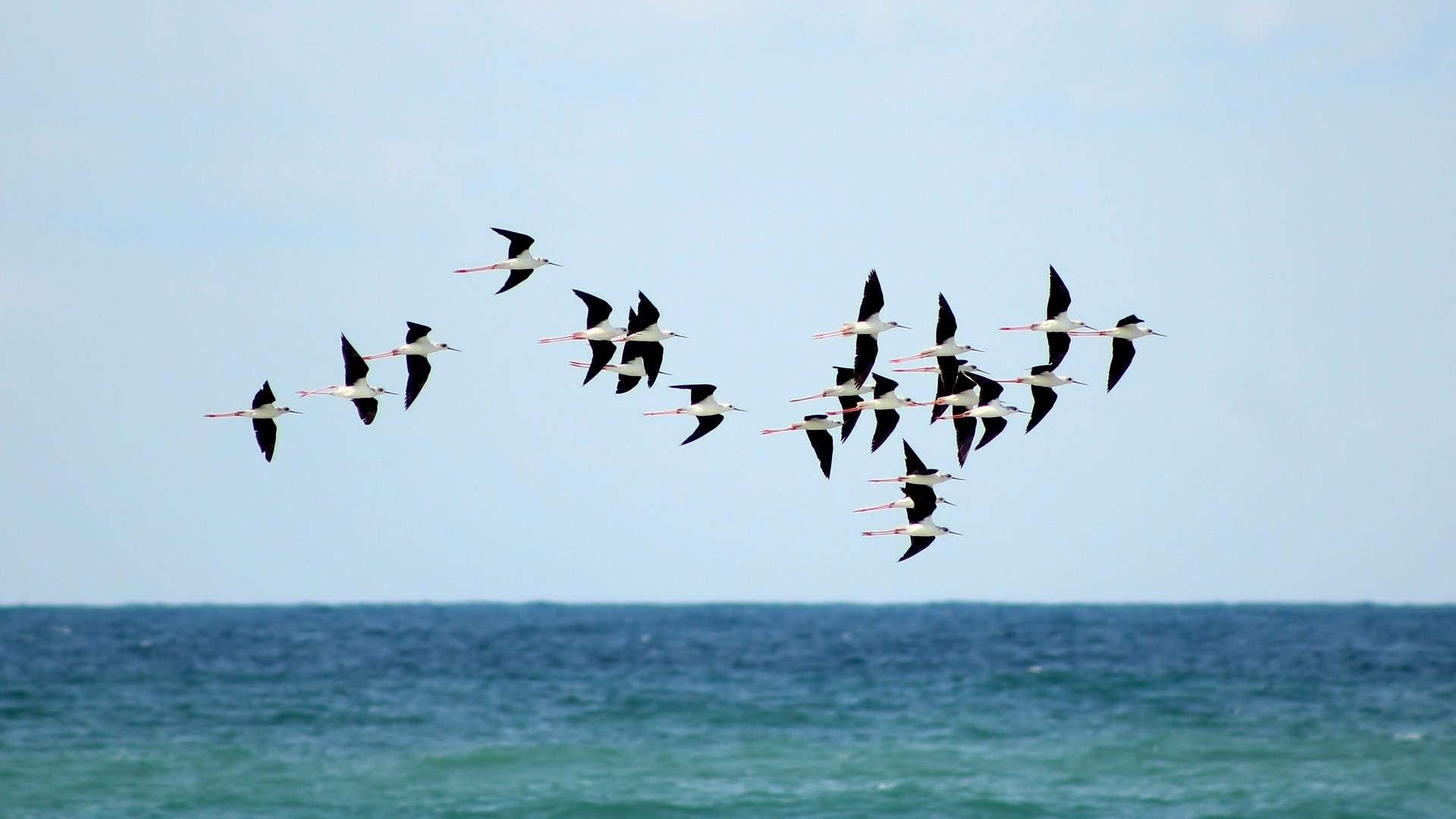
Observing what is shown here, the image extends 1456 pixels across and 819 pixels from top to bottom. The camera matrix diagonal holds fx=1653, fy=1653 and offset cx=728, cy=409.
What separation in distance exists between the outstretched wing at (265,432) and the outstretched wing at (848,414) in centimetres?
601

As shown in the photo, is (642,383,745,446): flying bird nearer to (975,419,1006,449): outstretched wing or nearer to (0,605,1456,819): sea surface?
(975,419,1006,449): outstretched wing

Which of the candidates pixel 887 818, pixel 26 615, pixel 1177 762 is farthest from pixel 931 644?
pixel 26 615

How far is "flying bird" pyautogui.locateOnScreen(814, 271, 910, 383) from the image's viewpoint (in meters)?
18.0

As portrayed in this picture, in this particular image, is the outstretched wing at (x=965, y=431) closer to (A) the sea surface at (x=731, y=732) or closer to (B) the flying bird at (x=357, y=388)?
(B) the flying bird at (x=357, y=388)

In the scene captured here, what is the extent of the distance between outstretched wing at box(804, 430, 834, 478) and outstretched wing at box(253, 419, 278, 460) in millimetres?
5953

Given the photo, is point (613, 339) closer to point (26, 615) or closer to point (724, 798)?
point (724, 798)

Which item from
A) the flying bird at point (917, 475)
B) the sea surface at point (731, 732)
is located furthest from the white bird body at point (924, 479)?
the sea surface at point (731, 732)

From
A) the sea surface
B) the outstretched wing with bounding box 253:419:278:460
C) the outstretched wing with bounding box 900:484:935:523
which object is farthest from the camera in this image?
the sea surface

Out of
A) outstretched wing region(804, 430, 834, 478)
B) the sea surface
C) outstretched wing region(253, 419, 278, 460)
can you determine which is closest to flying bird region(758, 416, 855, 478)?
outstretched wing region(804, 430, 834, 478)

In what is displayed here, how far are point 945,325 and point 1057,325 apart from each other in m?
1.23

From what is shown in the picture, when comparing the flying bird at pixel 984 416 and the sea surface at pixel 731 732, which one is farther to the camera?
the sea surface at pixel 731 732

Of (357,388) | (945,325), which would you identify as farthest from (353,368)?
(945,325)

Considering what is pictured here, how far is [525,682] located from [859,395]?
1680 inches

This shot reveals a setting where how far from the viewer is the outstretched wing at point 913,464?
62.8 ft
